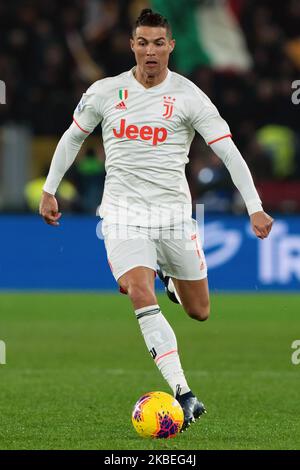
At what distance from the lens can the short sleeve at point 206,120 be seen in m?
7.18

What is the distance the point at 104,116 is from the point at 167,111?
39 cm

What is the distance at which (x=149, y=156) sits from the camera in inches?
285

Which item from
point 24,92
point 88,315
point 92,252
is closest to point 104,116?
point 88,315

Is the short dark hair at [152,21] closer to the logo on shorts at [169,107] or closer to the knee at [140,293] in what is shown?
the logo on shorts at [169,107]

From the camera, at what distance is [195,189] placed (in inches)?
663

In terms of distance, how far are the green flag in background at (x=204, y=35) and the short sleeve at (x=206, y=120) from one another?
1152cm

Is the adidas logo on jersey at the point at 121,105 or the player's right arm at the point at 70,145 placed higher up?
the adidas logo on jersey at the point at 121,105

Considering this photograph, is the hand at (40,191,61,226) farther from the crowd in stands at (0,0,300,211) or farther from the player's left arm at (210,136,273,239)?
the crowd in stands at (0,0,300,211)

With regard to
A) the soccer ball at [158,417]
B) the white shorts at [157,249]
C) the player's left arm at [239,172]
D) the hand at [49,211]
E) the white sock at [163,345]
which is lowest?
the soccer ball at [158,417]

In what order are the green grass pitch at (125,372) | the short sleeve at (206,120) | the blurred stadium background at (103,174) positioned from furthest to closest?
the blurred stadium background at (103,174), the short sleeve at (206,120), the green grass pitch at (125,372)

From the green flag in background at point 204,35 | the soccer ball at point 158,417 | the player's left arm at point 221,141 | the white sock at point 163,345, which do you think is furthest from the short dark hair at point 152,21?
the green flag in background at point 204,35

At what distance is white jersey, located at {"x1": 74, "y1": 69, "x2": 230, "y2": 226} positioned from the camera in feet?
23.7

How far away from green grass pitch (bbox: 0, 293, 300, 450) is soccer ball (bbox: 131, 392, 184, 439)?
0.22 feet
